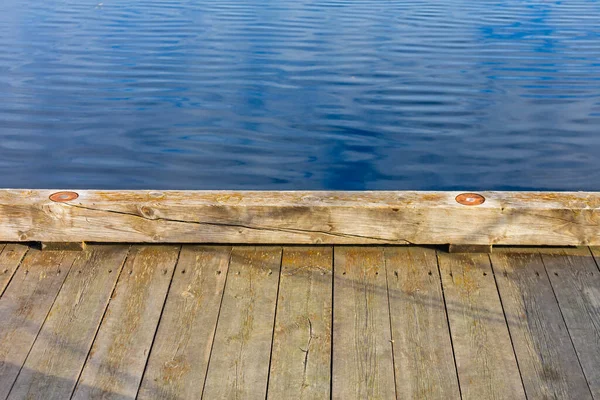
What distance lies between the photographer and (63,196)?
3.57 metres

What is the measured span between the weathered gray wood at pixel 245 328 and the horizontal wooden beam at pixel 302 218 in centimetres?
15

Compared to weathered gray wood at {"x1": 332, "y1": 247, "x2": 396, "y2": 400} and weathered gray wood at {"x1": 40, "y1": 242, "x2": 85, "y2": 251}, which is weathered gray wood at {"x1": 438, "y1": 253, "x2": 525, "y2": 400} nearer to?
weathered gray wood at {"x1": 332, "y1": 247, "x2": 396, "y2": 400}

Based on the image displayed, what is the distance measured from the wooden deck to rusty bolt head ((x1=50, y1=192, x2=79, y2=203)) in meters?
0.27

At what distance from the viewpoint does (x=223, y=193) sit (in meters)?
3.58

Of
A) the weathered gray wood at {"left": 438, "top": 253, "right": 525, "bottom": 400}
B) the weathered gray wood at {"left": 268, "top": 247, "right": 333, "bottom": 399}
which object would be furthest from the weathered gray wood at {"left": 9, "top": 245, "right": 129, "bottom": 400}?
the weathered gray wood at {"left": 438, "top": 253, "right": 525, "bottom": 400}

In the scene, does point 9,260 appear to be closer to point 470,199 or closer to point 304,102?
point 470,199

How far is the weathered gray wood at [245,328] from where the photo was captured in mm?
2734

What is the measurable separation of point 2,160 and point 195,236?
5.23 meters

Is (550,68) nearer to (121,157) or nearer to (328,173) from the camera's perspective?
(328,173)

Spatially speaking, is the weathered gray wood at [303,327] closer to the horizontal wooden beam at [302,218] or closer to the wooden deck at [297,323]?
the wooden deck at [297,323]

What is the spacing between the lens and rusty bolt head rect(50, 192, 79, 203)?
11.6 ft

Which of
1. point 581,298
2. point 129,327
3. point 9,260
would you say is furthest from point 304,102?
point 129,327

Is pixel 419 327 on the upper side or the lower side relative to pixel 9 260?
upper

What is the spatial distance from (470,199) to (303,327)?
1.04 m
